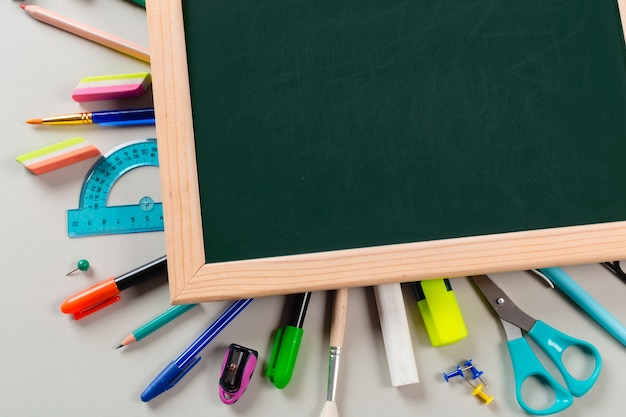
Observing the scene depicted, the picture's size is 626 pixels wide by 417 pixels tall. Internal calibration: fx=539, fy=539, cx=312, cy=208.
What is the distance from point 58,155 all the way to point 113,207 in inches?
3.4

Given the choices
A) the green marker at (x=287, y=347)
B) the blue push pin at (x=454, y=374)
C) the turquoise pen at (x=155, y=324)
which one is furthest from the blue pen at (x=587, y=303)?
the turquoise pen at (x=155, y=324)

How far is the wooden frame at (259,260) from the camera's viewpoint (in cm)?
50

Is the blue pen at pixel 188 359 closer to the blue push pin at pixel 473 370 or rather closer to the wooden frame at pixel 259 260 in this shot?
the wooden frame at pixel 259 260

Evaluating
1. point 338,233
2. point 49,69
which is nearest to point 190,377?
point 338,233

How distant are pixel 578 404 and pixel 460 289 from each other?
184 mm

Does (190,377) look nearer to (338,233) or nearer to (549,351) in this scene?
(338,233)

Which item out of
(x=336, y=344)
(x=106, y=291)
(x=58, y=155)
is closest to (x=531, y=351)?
(x=336, y=344)

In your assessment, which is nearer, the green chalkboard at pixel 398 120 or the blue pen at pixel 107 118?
the green chalkboard at pixel 398 120

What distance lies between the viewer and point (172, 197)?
1.65 feet

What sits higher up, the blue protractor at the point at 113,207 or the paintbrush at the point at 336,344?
the blue protractor at the point at 113,207

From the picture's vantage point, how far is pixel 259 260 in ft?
1.67

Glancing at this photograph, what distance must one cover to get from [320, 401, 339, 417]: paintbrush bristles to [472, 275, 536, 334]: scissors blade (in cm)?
21

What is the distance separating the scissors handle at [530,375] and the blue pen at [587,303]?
82 mm

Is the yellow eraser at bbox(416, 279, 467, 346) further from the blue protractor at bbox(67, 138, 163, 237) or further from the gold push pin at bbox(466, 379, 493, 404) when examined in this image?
the blue protractor at bbox(67, 138, 163, 237)
